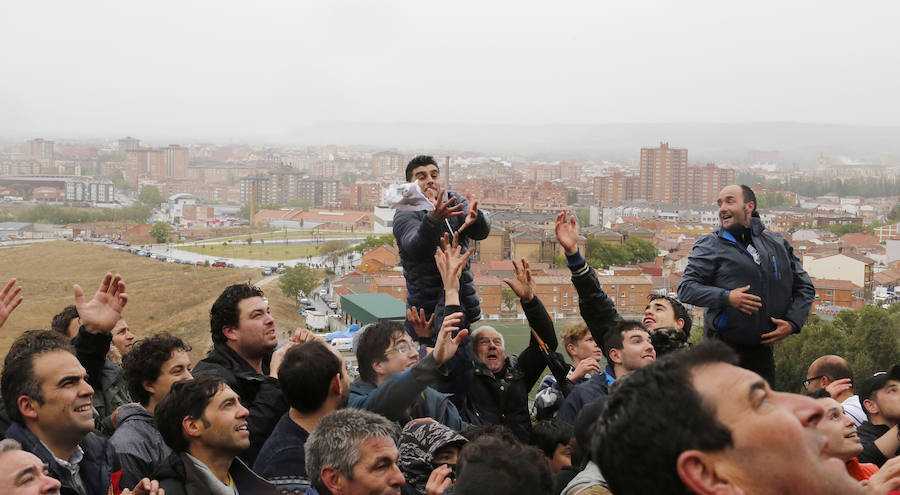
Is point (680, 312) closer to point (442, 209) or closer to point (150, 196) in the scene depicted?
point (442, 209)

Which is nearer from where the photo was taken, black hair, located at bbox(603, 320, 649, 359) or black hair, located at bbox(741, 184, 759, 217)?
black hair, located at bbox(603, 320, 649, 359)

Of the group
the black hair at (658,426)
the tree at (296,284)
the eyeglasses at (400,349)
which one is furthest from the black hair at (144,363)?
the tree at (296,284)

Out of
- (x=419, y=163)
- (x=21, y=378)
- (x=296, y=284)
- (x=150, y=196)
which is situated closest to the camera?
(x=21, y=378)

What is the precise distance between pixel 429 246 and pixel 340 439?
1.45m

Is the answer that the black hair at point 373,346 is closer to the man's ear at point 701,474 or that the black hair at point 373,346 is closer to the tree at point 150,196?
the man's ear at point 701,474

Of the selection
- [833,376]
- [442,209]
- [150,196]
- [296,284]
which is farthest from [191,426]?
[150,196]

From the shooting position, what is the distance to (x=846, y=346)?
20.1m

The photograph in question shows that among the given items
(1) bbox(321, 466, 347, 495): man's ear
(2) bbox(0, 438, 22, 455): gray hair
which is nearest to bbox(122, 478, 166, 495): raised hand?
(2) bbox(0, 438, 22, 455): gray hair

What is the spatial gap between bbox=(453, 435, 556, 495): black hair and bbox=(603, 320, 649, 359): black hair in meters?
1.14

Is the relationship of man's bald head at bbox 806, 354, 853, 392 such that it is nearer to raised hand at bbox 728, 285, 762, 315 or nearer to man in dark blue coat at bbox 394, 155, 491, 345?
raised hand at bbox 728, 285, 762, 315

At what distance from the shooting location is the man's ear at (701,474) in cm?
101

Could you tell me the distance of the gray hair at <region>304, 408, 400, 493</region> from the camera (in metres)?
1.90

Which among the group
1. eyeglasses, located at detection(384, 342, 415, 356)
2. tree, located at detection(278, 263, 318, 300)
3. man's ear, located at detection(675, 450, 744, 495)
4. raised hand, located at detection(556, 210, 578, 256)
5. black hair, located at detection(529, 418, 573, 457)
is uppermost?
raised hand, located at detection(556, 210, 578, 256)

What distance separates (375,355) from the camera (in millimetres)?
2670
